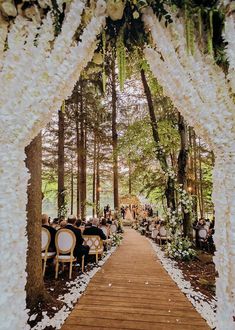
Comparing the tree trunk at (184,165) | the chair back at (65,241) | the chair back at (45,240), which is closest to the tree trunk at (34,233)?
the chair back at (45,240)

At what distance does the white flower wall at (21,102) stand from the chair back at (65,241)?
12.3 feet

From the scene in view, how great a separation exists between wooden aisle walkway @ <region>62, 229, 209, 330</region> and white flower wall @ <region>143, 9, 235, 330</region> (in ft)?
3.91

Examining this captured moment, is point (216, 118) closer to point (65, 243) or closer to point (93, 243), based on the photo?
point (65, 243)

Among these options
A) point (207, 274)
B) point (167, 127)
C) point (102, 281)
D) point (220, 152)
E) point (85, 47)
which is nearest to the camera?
point (220, 152)

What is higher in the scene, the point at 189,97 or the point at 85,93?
the point at 85,93

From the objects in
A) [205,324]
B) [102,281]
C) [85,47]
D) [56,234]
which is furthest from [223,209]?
[56,234]

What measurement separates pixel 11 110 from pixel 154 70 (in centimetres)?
182

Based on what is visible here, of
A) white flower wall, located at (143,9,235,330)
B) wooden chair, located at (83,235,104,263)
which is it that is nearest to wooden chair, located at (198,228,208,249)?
wooden chair, located at (83,235,104,263)

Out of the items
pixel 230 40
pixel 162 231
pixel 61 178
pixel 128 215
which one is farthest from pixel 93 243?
pixel 128 215

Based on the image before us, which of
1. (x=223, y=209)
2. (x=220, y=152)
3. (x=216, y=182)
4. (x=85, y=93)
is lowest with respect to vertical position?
(x=223, y=209)

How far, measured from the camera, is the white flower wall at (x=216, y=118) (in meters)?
2.84

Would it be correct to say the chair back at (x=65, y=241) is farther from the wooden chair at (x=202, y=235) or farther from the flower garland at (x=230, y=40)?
the wooden chair at (x=202, y=235)

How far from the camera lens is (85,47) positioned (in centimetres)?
318

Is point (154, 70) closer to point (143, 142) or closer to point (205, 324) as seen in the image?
point (205, 324)
